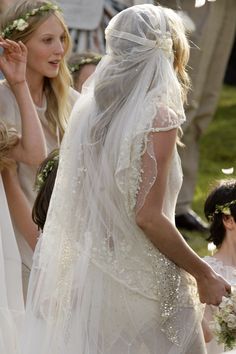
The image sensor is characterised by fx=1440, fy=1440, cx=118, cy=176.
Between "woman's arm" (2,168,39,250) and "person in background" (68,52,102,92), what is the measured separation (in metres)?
1.17

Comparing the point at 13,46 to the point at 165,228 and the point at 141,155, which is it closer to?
the point at 141,155

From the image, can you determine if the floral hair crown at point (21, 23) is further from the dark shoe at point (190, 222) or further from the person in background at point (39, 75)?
the dark shoe at point (190, 222)

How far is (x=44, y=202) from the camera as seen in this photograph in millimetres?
6020

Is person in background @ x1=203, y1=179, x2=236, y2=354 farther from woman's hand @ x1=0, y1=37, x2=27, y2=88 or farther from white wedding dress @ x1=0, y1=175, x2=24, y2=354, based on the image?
woman's hand @ x1=0, y1=37, x2=27, y2=88

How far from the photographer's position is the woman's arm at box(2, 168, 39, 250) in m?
6.41

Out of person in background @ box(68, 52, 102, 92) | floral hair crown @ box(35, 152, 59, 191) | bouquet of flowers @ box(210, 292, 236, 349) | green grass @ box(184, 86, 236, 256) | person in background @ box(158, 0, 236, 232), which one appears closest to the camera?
bouquet of flowers @ box(210, 292, 236, 349)

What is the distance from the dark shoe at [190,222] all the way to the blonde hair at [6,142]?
4.01 m

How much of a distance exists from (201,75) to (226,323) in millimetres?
5025

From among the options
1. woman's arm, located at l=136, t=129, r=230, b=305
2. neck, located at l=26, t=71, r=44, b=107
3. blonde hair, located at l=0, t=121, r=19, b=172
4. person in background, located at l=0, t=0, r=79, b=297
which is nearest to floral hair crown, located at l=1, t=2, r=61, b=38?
person in background, located at l=0, t=0, r=79, b=297

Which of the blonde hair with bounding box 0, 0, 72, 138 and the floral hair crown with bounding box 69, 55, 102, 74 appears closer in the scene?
the blonde hair with bounding box 0, 0, 72, 138

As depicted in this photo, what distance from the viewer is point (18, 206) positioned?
6.44m

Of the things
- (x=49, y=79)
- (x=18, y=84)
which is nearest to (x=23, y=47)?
(x=18, y=84)

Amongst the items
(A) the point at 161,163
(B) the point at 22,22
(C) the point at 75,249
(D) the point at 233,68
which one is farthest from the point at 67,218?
(D) the point at 233,68

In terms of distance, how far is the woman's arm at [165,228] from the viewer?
17.5 ft
